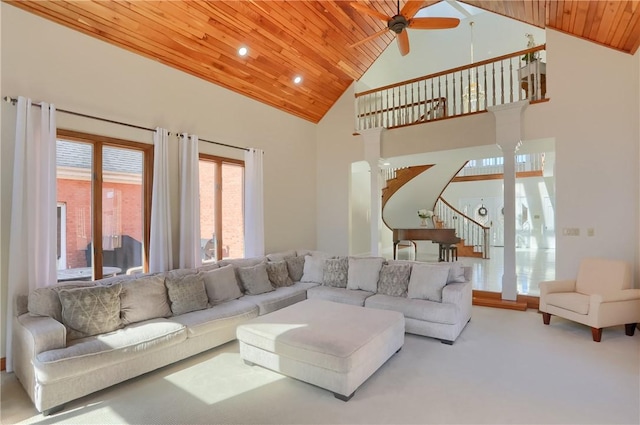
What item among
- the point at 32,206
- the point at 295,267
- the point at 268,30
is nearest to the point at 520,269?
the point at 295,267

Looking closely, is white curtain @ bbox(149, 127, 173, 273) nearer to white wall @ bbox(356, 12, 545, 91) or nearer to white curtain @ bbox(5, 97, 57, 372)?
white curtain @ bbox(5, 97, 57, 372)

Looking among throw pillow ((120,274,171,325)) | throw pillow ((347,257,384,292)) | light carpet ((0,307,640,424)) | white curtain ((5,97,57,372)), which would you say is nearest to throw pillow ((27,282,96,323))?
white curtain ((5,97,57,372))

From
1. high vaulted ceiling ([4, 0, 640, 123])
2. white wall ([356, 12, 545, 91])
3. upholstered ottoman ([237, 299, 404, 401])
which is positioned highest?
white wall ([356, 12, 545, 91])

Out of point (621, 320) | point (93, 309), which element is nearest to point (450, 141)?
point (621, 320)

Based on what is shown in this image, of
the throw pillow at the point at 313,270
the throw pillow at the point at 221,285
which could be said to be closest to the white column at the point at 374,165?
the throw pillow at the point at 313,270

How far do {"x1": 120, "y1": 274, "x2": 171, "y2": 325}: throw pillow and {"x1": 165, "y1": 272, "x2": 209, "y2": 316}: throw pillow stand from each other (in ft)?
0.22

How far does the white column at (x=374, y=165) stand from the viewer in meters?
6.38

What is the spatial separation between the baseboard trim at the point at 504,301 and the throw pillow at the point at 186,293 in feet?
13.6

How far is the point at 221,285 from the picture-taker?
3984 mm

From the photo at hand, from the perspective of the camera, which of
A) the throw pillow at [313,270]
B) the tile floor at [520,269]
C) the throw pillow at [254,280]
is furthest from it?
the tile floor at [520,269]

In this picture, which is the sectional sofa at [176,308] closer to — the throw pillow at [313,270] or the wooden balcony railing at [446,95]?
the throw pillow at [313,270]

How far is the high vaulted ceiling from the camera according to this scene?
3.60 meters

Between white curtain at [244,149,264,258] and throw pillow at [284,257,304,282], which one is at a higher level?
white curtain at [244,149,264,258]

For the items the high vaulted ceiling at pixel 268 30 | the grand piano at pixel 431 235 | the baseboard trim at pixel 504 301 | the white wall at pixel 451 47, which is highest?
the white wall at pixel 451 47
